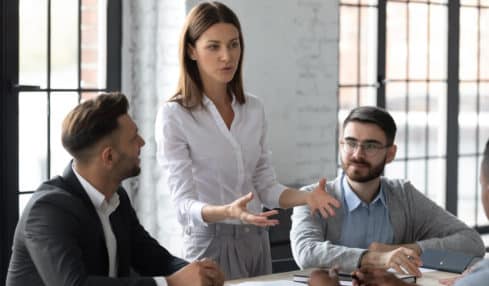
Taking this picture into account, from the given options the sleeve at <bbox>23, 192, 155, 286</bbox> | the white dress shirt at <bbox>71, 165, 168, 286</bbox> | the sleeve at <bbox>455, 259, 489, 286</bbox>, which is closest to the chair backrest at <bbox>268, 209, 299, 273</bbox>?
the white dress shirt at <bbox>71, 165, 168, 286</bbox>

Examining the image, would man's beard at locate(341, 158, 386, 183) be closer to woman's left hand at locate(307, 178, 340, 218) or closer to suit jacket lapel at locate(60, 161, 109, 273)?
woman's left hand at locate(307, 178, 340, 218)

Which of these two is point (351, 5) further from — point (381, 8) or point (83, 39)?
point (83, 39)

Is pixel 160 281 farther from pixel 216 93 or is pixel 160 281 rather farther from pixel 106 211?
pixel 216 93

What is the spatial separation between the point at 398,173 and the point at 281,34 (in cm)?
171

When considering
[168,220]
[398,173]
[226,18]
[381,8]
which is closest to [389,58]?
[381,8]

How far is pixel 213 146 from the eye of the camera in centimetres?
338

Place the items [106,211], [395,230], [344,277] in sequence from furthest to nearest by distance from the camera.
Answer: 1. [395,230]
2. [344,277]
3. [106,211]

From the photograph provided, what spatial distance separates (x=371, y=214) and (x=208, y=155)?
685 mm

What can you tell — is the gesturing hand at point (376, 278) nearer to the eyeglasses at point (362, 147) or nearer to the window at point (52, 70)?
the eyeglasses at point (362, 147)

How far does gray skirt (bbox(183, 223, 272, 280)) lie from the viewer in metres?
3.36

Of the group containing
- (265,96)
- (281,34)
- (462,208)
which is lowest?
(462,208)

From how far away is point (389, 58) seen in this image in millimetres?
6176

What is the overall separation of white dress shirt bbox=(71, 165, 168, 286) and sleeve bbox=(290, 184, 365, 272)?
78 cm

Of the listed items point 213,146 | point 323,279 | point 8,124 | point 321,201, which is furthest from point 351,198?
point 8,124
